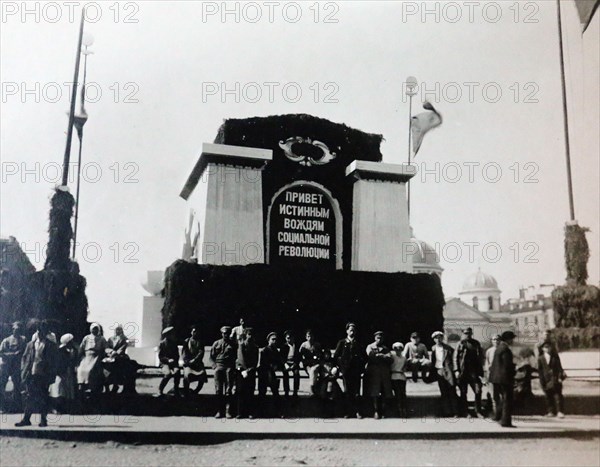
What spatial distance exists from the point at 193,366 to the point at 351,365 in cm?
249

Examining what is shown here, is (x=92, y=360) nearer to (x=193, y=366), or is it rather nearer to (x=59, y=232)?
(x=193, y=366)

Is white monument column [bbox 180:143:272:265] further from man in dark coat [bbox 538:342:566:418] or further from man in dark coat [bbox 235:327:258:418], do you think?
man in dark coat [bbox 538:342:566:418]

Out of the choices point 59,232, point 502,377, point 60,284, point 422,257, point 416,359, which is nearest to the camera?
point 502,377

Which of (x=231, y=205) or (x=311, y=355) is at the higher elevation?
(x=231, y=205)

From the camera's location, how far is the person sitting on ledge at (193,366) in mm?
9758

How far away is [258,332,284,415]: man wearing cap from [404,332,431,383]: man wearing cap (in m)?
2.21

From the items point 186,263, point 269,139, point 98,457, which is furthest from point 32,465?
point 269,139

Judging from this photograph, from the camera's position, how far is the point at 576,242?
1003cm

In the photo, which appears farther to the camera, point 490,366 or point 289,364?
point 289,364

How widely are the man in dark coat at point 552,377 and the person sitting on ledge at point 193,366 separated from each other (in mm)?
5242

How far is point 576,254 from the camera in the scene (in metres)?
10.1

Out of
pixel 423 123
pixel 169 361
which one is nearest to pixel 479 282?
pixel 423 123

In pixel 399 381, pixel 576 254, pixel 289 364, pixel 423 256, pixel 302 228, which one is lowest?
pixel 399 381

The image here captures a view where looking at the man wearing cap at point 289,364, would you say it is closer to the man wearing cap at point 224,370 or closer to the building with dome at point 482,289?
the man wearing cap at point 224,370
